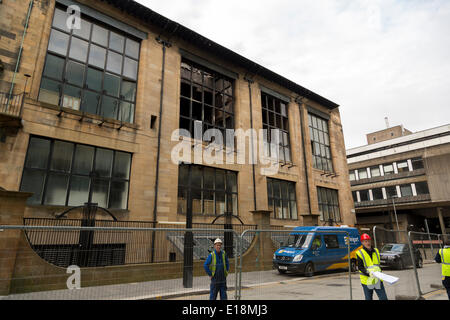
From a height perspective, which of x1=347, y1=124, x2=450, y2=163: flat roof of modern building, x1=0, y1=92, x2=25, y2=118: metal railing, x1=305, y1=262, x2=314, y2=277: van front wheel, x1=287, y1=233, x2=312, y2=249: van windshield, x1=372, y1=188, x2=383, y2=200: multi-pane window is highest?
x1=347, y1=124, x2=450, y2=163: flat roof of modern building

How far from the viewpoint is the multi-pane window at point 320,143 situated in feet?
88.0

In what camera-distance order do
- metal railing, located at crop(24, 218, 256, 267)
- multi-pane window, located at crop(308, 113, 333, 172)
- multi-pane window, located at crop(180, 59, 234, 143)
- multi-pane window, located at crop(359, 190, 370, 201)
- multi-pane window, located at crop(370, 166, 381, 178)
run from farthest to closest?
1. multi-pane window, located at crop(370, 166, 381, 178)
2. multi-pane window, located at crop(359, 190, 370, 201)
3. multi-pane window, located at crop(308, 113, 333, 172)
4. multi-pane window, located at crop(180, 59, 234, 143)
5. metal railing, located at crop(24, 218, 256, 267)

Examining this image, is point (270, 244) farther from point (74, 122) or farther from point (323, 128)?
point (323, 128)

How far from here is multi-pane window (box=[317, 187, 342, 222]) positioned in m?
25.2

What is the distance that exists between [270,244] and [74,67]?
13464mm

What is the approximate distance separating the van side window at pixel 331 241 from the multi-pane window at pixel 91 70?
12803 millimetres

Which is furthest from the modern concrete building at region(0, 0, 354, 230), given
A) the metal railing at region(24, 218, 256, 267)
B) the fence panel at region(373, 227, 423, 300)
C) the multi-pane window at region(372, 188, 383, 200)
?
the multi-pane window at region(372, 188, 383, 200)

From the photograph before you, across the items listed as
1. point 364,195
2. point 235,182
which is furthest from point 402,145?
point 235,182

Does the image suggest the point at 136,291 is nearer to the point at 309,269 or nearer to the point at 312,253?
the point at 309,269

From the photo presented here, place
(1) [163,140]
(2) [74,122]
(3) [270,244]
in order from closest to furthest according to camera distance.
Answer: (3) [270,244] < (2) [74,122] < (1) [163,140]

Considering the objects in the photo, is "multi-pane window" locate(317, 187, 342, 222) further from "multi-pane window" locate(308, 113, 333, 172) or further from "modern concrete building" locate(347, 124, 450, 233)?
"modern concrete building" locate(347, 124, 450, 233)

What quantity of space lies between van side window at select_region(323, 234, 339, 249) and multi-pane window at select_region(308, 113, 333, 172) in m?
12.3
